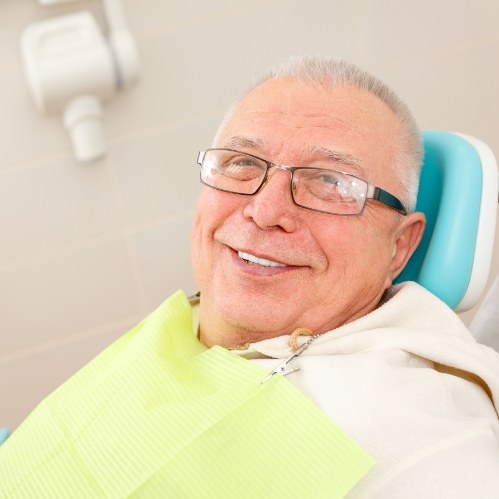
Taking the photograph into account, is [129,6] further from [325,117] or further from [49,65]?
[325,117]

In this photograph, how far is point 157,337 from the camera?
1.14 m

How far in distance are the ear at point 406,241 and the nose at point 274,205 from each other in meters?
0.23

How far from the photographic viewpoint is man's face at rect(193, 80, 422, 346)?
110 cm

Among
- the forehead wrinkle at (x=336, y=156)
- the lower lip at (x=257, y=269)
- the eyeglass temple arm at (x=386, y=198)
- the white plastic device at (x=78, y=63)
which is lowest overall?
the lower lip at (x=257, y=269)

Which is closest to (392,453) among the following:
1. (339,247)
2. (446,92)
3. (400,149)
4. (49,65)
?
(339,247)

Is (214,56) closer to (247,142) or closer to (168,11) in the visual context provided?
(168,11)

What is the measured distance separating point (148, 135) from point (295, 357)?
3.33 feet

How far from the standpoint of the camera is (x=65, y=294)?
1.98 m

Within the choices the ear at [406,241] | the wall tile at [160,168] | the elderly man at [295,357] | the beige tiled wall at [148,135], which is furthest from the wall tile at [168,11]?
the ear at [406,241]

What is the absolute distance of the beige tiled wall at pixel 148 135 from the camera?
1.82 metres

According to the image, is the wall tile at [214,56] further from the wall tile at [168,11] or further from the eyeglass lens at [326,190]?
the eyeglass lens at [326,190]

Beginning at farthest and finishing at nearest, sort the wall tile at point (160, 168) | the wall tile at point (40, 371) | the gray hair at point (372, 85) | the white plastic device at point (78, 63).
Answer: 1. the wall tile at point (40, 371)
2. the wall tile at point (160, 168)
3. the white plastic device at point (78, 63)
4. the gray hair at point (372, 85)

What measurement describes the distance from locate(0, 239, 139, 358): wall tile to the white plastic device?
0.37 metres

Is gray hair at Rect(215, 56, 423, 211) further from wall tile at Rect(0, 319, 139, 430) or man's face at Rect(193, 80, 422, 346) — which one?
wall tile at Rect(0, 319, 139, 430)
